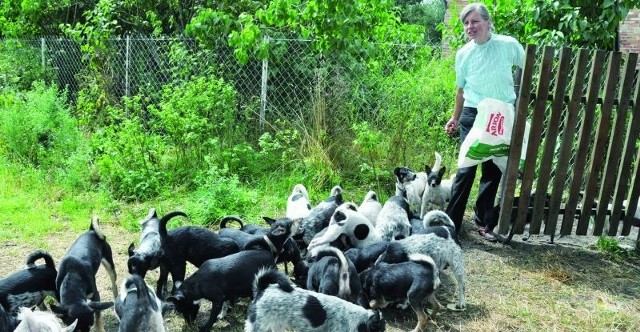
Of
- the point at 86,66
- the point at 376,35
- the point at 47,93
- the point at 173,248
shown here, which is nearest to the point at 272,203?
the point at 173,248

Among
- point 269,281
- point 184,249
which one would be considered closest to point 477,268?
point 269,281

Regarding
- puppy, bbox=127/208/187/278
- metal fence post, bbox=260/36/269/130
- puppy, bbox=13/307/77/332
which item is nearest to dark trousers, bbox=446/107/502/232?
puppy, bbox=127/208/187/278

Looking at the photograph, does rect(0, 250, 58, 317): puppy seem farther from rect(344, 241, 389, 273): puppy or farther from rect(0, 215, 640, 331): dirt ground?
rect(344, 241, 389, 273): puppy

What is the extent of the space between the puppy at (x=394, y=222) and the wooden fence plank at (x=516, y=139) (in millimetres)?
1033

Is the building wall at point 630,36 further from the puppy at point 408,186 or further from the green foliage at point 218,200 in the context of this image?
the green foliage at point 218,200

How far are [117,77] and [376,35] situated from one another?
181 inches

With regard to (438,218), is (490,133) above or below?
above

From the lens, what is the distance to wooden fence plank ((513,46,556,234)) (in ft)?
17.8

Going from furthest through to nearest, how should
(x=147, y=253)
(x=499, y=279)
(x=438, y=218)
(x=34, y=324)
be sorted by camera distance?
1. (x=438, y=218)
2. (x=499, y=279)
3. (x=147, y=253)
4. (x=34, y=324)

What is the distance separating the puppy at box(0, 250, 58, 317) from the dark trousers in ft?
12.5

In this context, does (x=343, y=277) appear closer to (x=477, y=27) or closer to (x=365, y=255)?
(x=365, y=255)

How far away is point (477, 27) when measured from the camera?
5539 millimetres

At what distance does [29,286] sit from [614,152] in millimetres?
5368

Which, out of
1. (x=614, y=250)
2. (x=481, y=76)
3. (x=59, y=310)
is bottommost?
(x=614, y=250)
